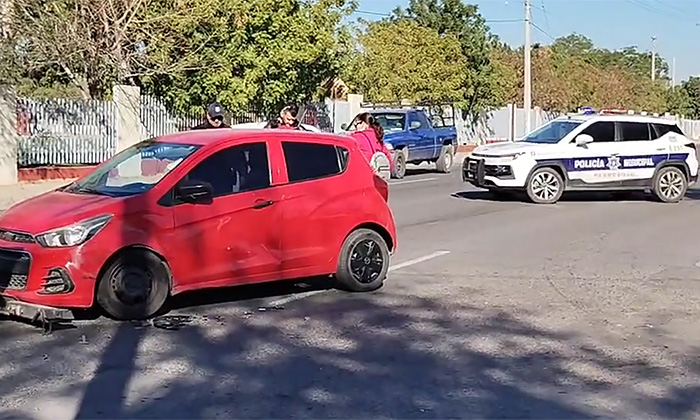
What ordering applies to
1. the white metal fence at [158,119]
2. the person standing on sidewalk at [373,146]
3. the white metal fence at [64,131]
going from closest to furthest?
the person standing on sidewalk at [373,146]
the white metal fence at [64,131]
the white metal fence at [158,119]

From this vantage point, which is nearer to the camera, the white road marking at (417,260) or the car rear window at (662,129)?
the white road marking at (417,260)

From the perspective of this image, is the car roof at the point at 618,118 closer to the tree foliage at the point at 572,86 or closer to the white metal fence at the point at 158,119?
the white metal fence at the point at 158,119

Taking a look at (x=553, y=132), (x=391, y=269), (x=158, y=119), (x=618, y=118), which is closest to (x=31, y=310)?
(x=391, y=269)

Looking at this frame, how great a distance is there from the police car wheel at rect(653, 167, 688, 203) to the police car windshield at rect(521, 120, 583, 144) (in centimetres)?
211

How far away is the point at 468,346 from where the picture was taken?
7.90m

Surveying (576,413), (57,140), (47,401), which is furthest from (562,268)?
(57,140)

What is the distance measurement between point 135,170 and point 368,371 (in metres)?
3.12

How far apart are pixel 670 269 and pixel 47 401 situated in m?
7.94

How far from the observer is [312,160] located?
9.63 metres

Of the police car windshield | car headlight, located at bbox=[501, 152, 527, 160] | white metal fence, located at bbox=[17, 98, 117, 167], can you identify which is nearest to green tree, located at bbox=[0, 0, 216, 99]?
white metal fence, located at bbox=[17, 98, 117, 167]

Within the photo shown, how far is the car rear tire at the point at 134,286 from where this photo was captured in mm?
8234

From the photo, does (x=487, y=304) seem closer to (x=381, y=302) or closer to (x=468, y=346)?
(x=381, y=302)

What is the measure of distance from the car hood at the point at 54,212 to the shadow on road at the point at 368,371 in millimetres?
890

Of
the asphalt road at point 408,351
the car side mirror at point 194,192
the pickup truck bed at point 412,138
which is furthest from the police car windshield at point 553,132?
the car side mirror at point 194,192
